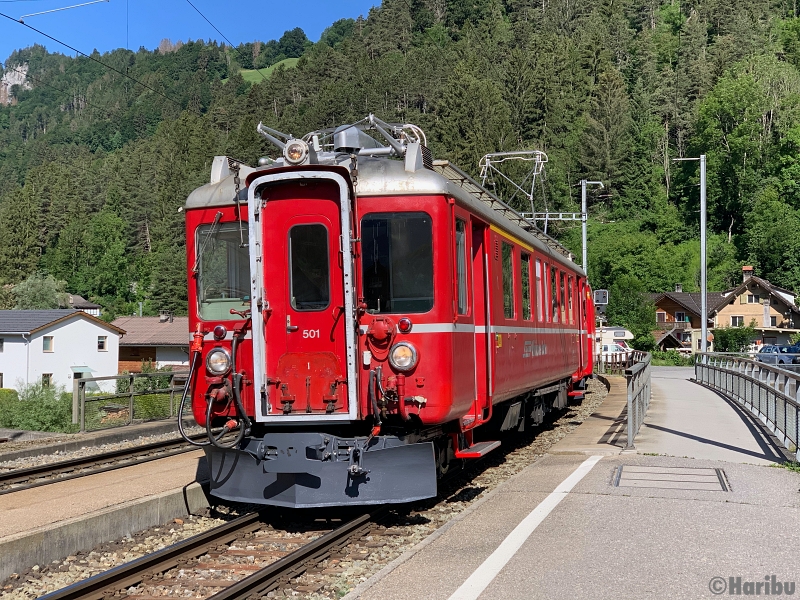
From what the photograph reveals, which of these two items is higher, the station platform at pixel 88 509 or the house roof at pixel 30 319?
the house roof at pixel 30 319

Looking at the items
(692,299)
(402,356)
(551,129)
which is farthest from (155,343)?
(402,356)

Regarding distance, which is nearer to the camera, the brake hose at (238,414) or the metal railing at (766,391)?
the brake hose at (238,414)

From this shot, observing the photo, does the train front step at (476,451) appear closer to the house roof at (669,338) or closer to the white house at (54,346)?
the white house at (54,346)

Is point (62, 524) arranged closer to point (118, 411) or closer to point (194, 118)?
point (118, 411)

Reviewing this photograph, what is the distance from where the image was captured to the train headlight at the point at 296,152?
8.32 meters

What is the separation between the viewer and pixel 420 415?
321 inches

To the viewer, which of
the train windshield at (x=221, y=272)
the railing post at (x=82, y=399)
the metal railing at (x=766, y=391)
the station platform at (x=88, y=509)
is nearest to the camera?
the station platform at (x=88, y=509)

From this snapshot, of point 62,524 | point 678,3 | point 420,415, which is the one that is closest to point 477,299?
point 420,415

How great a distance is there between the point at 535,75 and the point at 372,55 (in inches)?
1568

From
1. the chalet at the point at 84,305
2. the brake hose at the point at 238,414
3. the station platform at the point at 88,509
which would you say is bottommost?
the station platform at the point at 88,509

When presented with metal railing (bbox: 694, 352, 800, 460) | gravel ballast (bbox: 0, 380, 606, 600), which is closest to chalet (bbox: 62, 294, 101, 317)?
metal railing (bbox: 694, 352, 800, 460)

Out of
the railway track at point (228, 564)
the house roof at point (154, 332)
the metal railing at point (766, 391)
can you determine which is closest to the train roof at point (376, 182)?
the railway track at point (228, 564)

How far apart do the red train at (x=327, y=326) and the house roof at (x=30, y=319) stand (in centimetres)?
5053

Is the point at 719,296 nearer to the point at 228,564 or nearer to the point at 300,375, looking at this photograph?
the point at 300,375
